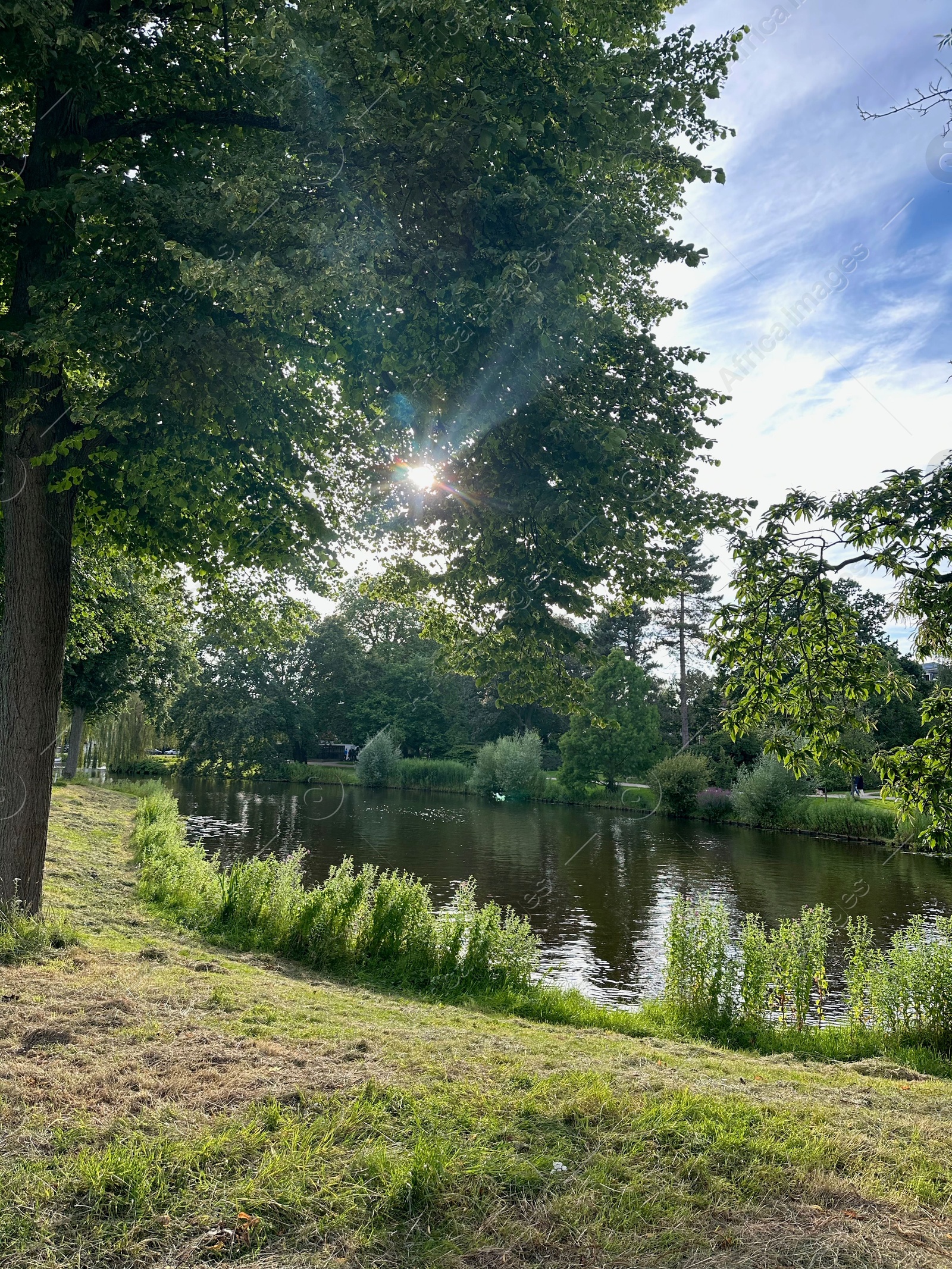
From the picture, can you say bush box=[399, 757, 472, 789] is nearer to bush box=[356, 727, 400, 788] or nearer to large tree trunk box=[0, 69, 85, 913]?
bush box=[356, 727, 400, 788]

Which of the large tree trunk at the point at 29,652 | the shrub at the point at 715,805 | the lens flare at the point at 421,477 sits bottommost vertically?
the shrub at the point at 715,805

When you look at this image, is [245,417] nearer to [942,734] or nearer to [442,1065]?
[442,1065]

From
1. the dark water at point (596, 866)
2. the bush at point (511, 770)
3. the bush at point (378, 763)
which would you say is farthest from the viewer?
the bush at point (378, 763)

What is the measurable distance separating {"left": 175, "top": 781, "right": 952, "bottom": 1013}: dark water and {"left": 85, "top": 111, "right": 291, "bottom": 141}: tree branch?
1236cm

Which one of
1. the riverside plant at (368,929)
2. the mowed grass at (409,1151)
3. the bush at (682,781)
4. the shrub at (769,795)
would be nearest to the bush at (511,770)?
the bush at (682,781)

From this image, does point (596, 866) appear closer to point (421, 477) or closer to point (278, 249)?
point (421, 477)

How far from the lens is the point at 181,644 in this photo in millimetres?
29547

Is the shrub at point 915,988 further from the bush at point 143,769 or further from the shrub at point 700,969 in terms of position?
the bush at point 143,769

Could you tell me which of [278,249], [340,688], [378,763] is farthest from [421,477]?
[340,688]

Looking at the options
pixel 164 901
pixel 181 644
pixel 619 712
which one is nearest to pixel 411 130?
pixel 164 901

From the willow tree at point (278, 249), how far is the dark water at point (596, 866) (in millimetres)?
9203

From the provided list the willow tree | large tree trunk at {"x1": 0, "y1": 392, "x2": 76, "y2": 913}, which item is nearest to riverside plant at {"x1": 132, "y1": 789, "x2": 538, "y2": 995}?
large tree trunk at {"x1": 0, "y1": 392, "x2": 76, "y2": 913}

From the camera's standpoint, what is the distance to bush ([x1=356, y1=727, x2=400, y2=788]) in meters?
53.0

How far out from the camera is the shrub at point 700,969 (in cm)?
1003
